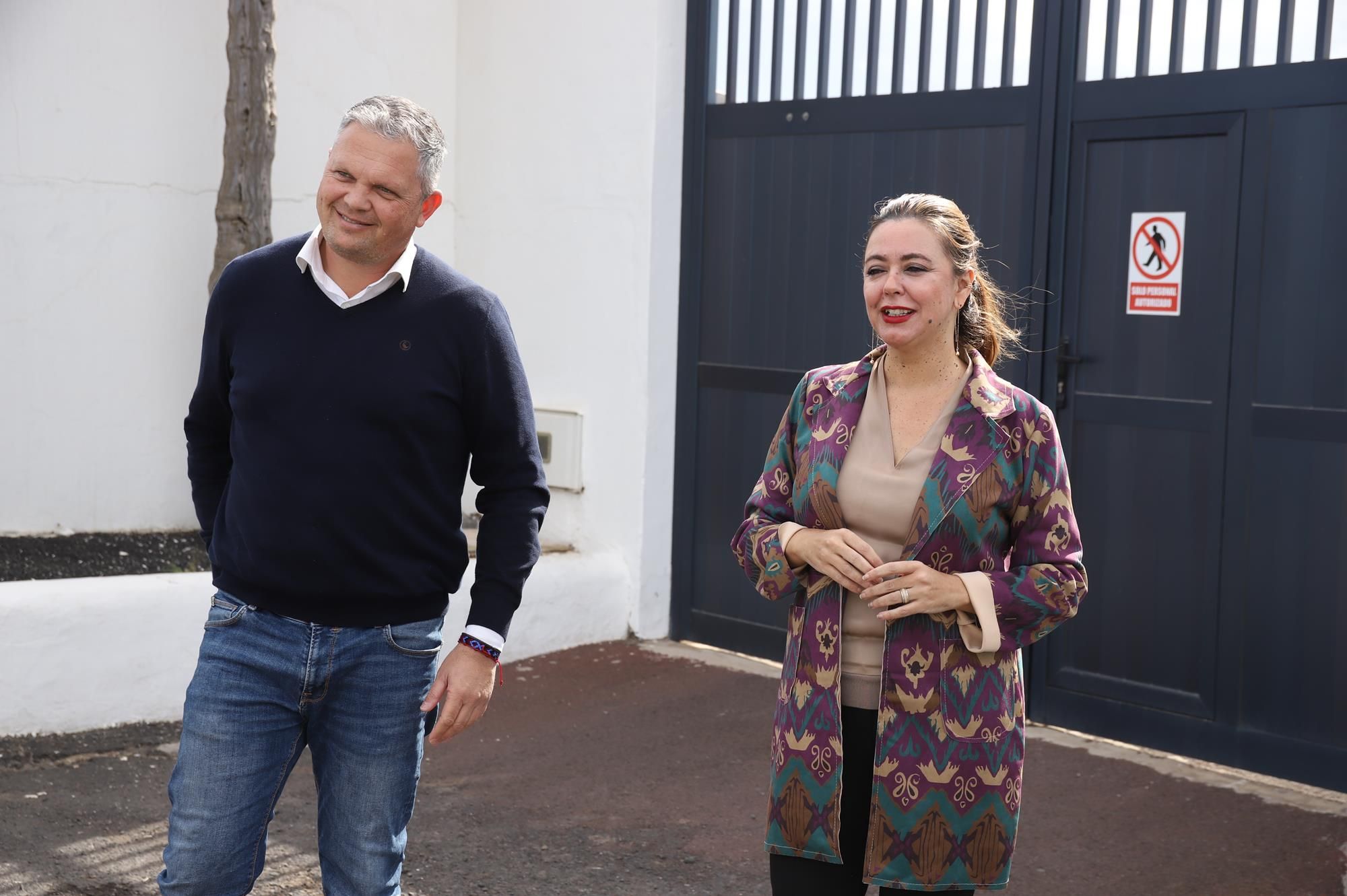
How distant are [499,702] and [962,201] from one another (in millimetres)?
2670

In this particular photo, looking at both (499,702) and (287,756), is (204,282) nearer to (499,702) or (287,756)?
(499,702)

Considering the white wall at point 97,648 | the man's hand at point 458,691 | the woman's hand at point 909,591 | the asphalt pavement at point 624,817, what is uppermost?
the woman's hand at point 909,591

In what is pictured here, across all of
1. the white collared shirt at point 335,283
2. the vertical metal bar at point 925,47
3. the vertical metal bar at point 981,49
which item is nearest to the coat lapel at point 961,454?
the white collared shirt at point 335,283

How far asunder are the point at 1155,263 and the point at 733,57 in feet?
7.35

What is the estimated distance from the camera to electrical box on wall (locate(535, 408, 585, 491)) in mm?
6855

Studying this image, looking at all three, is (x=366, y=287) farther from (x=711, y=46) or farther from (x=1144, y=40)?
(x=711, y=46)

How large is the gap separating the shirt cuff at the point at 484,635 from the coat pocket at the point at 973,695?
789 millimetres

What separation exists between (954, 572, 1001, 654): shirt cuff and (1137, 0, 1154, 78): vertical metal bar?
10.3 feet

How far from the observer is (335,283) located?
261 centimetres

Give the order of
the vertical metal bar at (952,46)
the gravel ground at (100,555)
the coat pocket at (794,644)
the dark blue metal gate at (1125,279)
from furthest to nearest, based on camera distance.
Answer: the vertical metal bar at (952,46) < the gravel ground at (100,555) < the dark blue metal gate at (1125,279) < the coat pocket at (794,644)

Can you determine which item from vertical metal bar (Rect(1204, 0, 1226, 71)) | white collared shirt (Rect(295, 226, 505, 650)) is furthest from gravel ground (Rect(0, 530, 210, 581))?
vertical metal bar (Rect(1204, 0, 1226, 71))

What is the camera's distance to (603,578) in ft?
21.8

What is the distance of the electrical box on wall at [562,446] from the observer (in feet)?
22.5

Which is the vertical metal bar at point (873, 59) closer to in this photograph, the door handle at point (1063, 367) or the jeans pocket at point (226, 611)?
the door handle at point (1063, 367)
